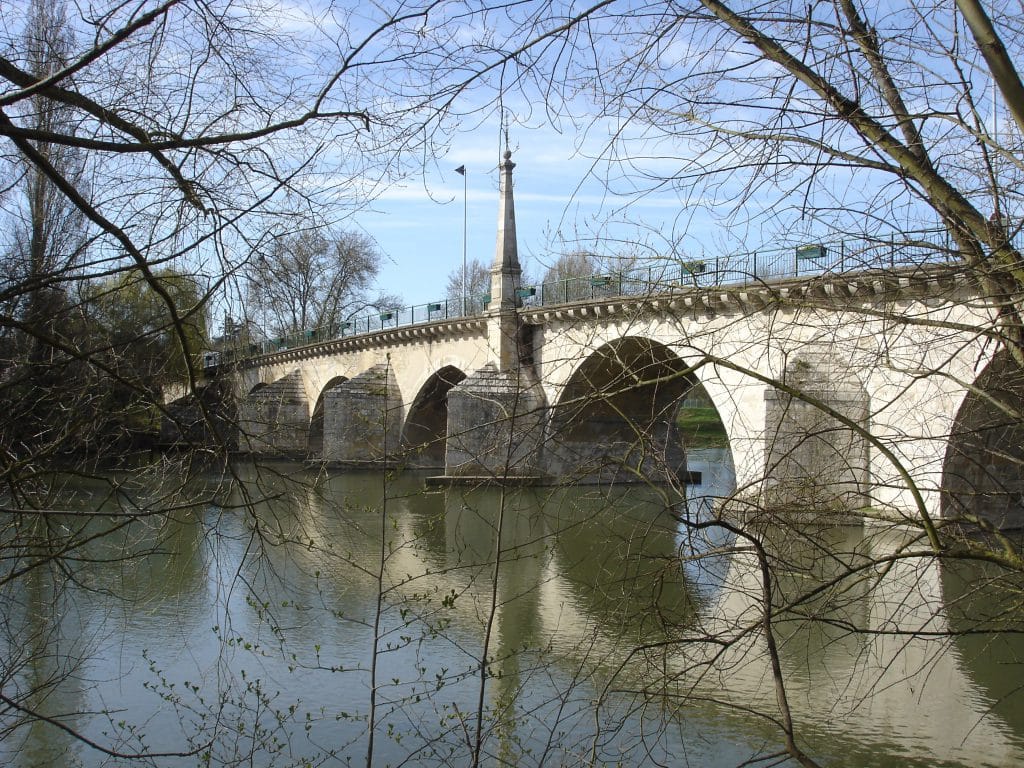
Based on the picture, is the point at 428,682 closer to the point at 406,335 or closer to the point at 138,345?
the point at 138,345

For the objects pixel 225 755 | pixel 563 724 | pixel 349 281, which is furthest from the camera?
pixel 563 724

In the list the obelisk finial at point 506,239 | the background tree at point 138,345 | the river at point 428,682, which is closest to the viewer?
the background tree at point 138,345

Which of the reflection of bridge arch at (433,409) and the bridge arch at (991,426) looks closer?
the bridge arch at (991,426)

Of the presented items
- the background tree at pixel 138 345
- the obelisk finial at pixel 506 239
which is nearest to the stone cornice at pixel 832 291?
the background tree at pixel 138 345

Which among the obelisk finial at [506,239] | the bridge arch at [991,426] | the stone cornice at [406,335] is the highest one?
the obelisk finial at [506,239]

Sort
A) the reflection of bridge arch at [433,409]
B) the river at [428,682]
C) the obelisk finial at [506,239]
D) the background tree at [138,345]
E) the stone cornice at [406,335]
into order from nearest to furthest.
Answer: the background tree at [138,345] → the river at [428,682] → the obelisk finial at [506,239] → the stone cornice at [406,335] → the reflection of bridge arch at [433,409]

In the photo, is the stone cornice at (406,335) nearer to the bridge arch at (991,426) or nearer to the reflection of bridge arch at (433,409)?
the reflection of bridge arch at (433,409)

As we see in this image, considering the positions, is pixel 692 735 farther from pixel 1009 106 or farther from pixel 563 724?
pixel 1009 106

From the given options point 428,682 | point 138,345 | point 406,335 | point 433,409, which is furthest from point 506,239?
point 138,345

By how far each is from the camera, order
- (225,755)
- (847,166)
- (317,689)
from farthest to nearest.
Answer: (317,689), (225,755), (847,166)

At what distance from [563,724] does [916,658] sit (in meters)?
4.22

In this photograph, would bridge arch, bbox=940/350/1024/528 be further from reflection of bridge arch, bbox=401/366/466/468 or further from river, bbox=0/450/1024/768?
reflection of bridge arch, bbox=401/366/466/468

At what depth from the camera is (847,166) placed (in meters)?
3.05

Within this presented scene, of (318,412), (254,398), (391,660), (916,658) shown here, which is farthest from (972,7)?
(318,412)
